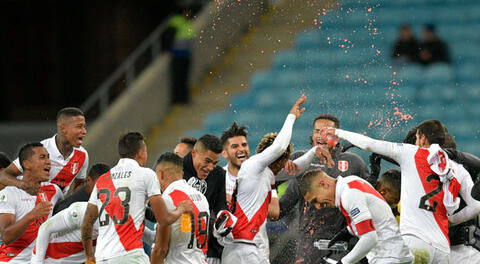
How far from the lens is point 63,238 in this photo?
29.8 ft

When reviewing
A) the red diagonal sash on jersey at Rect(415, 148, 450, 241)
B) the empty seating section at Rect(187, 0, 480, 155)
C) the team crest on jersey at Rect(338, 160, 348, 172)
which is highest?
the empty seating section at Rect(187, 0, 480, 155)

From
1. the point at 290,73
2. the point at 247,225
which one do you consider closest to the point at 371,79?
the point at 290,73

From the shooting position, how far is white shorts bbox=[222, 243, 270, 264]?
29.0ft

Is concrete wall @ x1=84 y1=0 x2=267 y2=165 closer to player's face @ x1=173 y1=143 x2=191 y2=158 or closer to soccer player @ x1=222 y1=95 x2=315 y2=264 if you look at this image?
player's face @ x1=173 y1=143 x2=191 y2=158

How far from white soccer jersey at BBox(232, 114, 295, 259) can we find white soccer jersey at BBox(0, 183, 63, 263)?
6.47 ft

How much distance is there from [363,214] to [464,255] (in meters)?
1.80

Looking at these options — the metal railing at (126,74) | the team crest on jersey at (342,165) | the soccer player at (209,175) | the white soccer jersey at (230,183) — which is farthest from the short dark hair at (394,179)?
the metal railing at (126,74)

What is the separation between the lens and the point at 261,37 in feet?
58.8

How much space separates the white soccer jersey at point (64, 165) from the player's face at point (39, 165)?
840 mm

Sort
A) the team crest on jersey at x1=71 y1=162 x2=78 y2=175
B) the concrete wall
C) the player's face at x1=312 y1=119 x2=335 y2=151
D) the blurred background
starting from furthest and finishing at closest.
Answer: the concrete wall, the blurred background, the team crest on jersey at x1=71 y1=162 x2=78 y2=175, the player's face at x1=312 y1=119 x2=335 y2=151

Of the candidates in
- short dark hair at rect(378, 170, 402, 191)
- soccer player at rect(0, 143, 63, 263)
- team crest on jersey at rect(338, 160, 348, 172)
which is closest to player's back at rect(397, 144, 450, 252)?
short dark hair at rect(378, 170, 402, 191)

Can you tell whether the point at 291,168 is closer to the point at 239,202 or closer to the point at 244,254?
the point at 239,202

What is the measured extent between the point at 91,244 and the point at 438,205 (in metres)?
3.29

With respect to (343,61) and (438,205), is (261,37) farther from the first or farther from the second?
(438,205)
